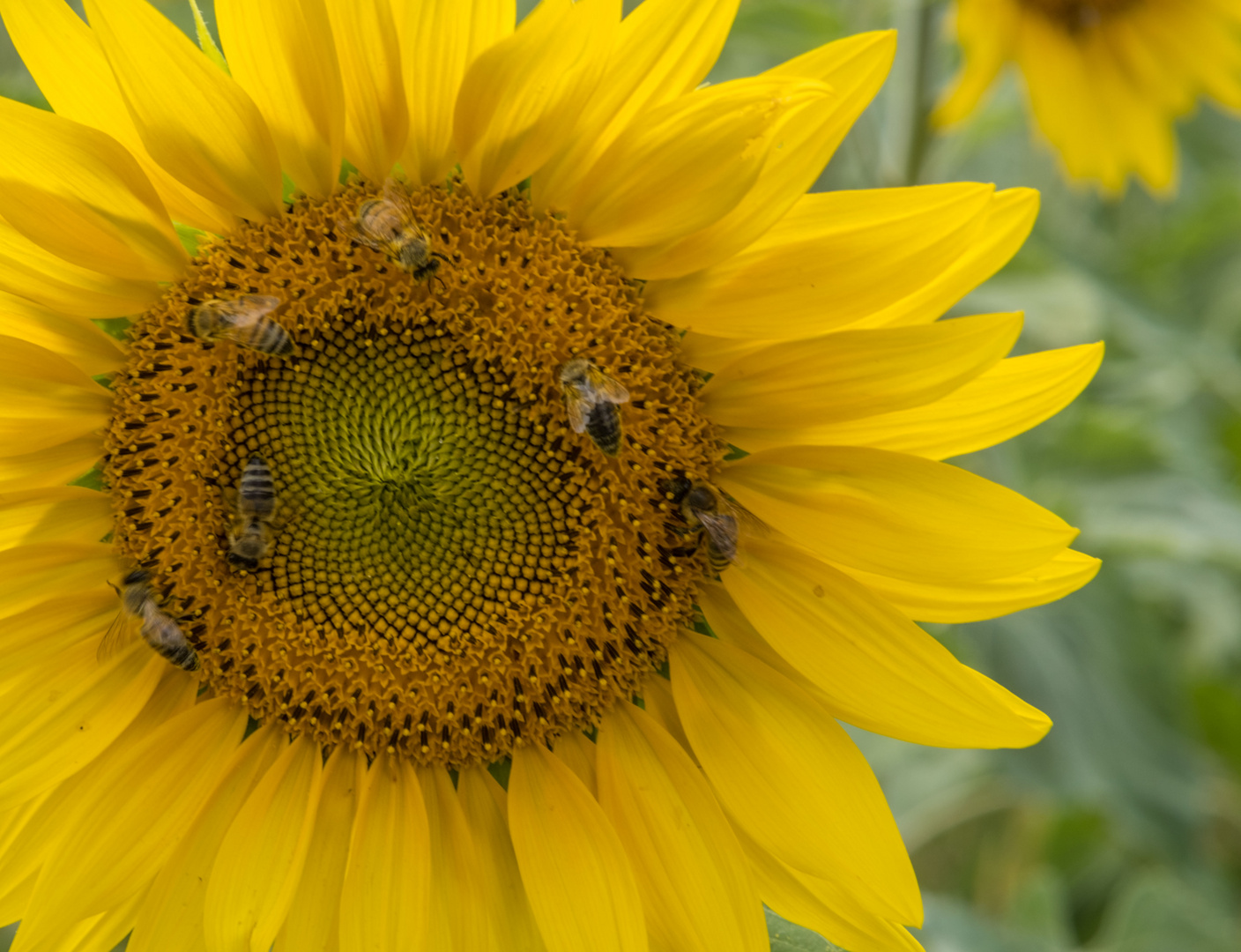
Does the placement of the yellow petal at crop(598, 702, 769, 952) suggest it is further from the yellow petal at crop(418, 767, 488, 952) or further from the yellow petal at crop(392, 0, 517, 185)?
the yellow petal at crop(392, 0, 517, 185)

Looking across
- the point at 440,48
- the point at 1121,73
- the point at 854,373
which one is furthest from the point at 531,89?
the point at 1121,73

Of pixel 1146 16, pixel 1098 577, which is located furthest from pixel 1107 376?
pixel 1146 16

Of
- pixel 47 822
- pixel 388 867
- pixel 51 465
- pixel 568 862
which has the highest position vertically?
pixel 51 465

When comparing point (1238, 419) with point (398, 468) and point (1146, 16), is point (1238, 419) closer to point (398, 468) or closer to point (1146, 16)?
point (1146, 16)

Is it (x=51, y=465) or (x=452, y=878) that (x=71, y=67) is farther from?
(x=452, y=878)

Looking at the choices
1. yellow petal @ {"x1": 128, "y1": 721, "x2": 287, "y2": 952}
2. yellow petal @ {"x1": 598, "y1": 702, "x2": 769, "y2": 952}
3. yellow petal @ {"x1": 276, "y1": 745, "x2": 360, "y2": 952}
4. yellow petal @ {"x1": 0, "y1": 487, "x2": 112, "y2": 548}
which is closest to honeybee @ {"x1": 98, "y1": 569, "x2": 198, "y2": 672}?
yellow petal @ {"x1": 0, "y1": 487, "x2": 112, "y2": 548}

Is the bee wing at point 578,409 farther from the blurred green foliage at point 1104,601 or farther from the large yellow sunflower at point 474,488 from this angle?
the blurred green foliage at point 1104,601
